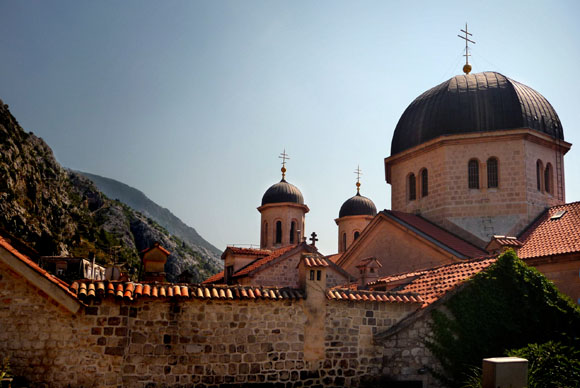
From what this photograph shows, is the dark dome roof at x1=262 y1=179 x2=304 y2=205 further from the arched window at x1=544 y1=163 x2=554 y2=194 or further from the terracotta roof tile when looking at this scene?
the terracotta roof tile

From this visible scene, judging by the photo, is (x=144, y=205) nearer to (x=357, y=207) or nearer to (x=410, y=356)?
(x=357, y=207)

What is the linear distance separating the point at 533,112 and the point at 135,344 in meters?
19.3

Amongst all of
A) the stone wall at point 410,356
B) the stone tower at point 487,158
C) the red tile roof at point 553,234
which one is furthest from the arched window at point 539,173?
the stone wall at point 410,356

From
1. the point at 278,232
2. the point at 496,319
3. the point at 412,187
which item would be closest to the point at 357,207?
the point at 278,232

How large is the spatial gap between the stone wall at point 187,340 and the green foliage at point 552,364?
2875 mm

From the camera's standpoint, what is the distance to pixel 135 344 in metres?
10.0

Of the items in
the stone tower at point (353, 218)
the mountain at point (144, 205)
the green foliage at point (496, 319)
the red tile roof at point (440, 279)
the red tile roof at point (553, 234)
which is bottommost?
the green foliage at point (496, 319)

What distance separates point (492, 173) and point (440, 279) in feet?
32.8

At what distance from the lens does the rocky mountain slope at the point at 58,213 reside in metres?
42.4

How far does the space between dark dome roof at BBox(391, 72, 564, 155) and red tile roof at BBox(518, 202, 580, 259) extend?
12.8 feet

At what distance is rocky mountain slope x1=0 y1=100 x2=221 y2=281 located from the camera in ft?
139

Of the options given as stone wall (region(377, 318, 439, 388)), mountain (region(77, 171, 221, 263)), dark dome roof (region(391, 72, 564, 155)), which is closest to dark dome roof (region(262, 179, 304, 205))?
dark dome roof (region(391, 72, 564, 155))

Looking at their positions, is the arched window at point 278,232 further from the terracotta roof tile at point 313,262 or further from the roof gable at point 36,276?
the roof gable at point 36,276

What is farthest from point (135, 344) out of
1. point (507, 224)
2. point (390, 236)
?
point (507, 224)
